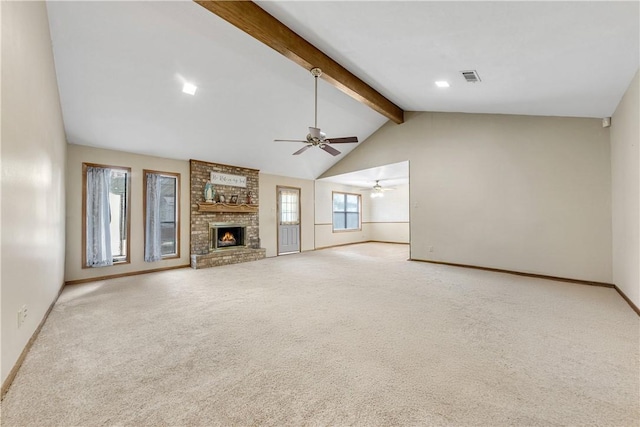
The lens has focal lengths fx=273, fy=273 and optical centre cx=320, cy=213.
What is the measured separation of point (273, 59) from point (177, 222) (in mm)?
4027

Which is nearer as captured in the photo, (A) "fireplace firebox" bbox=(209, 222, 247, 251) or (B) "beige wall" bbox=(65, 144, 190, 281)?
(B) "beige wall" bbox=(65, 144, 190, 281)

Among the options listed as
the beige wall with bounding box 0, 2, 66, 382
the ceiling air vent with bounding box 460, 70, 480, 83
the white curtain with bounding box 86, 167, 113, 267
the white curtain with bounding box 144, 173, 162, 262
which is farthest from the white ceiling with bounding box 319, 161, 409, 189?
the beige wall with bounding box 0, 2, 66, 382

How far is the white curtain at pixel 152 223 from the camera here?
5.62 metres

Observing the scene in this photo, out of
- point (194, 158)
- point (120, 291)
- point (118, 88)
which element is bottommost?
point (120, 291)

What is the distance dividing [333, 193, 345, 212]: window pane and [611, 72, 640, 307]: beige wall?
7201mm

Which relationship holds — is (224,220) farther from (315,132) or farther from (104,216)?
(315,132)

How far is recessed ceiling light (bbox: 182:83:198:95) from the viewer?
13.7 feet

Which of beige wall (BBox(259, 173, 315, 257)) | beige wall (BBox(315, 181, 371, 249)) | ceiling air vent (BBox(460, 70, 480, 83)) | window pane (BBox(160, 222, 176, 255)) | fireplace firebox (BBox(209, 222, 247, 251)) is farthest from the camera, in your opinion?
beige wall (BBox(315, 181, 371, 249))

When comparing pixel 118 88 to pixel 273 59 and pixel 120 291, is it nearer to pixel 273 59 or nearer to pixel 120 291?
pixel 273 59

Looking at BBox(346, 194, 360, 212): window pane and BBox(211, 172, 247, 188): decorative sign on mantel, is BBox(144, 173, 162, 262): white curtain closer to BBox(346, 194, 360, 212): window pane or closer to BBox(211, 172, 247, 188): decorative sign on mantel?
BBox(211, 172, 247, 188): decorative sign on mantel

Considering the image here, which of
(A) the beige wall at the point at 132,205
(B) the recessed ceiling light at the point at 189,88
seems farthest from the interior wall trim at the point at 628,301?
(A) the beige wall at the point at 132,205

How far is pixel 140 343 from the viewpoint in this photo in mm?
2436

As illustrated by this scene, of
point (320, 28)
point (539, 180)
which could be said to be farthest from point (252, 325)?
point (539, 180)

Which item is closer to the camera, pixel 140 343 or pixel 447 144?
pixel 140 343
